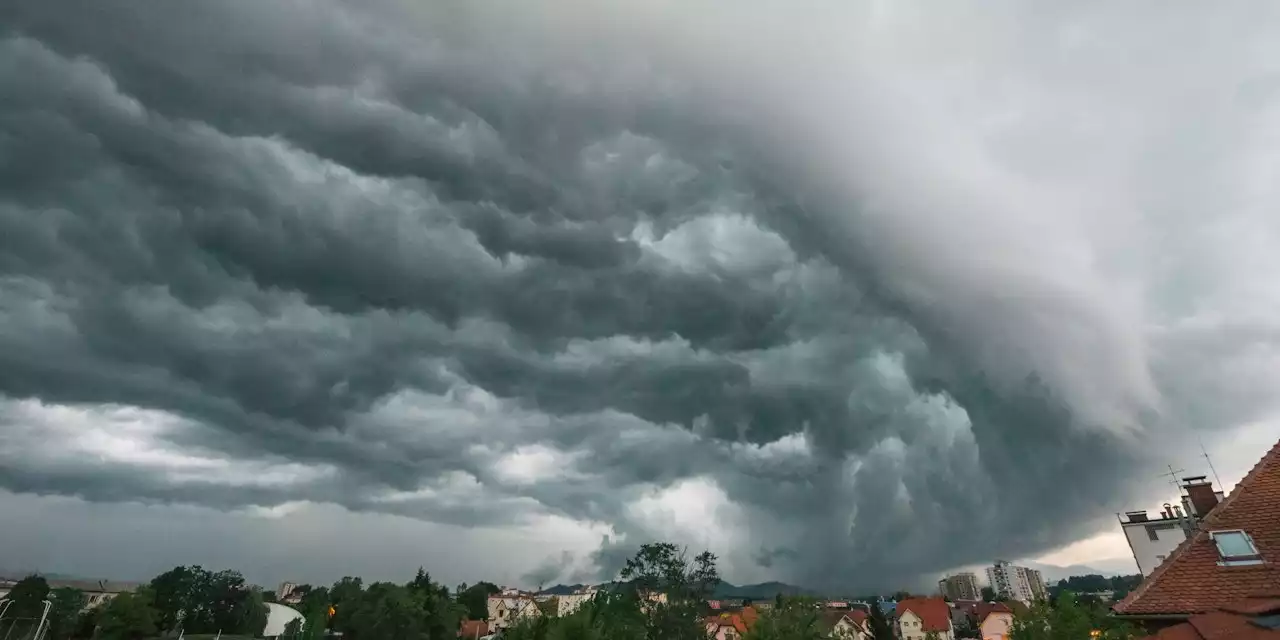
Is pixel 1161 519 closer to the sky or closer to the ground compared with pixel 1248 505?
closer to the sky

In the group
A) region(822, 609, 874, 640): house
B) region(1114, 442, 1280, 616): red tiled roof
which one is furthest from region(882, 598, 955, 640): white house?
region(1114, 442, 1280, 616): red tiled roof

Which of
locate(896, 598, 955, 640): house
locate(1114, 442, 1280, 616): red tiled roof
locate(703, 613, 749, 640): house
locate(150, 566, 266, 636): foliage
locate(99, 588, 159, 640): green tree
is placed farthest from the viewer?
locate(150, 566, 266, 636): foliage

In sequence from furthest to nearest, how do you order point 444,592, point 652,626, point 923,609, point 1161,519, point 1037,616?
1. point 444,592
2. point 923,609
3. point 652,626
4. point 1161,519
5. point 1037,616

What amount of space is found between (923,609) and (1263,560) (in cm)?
11331

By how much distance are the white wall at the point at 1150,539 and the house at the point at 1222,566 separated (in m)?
34.5

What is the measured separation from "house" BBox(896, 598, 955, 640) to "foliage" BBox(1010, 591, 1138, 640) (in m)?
92.7

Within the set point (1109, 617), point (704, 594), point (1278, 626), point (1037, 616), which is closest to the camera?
point (1278, 626)

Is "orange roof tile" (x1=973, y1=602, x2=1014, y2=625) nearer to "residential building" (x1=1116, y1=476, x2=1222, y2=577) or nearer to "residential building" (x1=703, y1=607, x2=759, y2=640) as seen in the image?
"residential building" (x1=703, y1=607, x2=759, y2=640)

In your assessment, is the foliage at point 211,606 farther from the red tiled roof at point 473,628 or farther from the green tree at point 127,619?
the red tiled roof at point 473,628

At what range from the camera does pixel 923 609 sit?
389 feet

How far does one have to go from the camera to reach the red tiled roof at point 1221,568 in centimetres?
1950

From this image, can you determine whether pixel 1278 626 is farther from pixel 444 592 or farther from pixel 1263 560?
pixel 444 592

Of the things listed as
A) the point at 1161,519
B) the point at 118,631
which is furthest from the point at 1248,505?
the point at 118,631

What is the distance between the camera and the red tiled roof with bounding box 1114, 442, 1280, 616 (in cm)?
1950
